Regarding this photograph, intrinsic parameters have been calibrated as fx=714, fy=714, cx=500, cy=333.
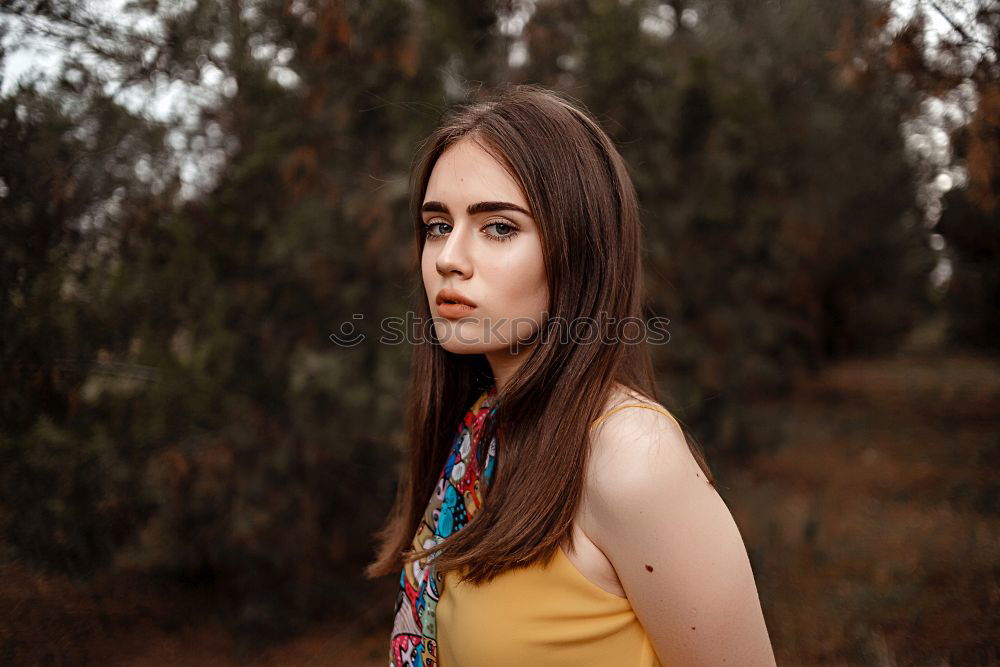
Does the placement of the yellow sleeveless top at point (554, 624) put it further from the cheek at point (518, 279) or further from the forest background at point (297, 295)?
the forest background at point (297, 295)

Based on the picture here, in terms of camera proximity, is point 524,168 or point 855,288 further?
point 855,288

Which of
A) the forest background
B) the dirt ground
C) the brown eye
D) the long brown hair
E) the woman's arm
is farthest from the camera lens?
the dirt ground

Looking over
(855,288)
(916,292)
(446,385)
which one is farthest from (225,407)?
(916,292)

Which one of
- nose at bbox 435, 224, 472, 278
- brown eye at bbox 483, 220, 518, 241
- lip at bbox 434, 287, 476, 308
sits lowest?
lip at bbox 434, 287, 476, 308

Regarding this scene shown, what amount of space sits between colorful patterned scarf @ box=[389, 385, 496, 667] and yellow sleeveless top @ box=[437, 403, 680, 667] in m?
0.20

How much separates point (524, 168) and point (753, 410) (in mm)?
6938

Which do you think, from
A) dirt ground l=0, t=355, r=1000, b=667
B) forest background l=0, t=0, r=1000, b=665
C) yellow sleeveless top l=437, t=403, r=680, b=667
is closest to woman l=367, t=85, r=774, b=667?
yellow sleeveless top l=437, t=403, r=680, b=667

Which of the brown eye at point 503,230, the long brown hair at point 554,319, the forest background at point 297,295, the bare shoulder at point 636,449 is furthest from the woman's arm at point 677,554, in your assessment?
the forest background at point 297,295

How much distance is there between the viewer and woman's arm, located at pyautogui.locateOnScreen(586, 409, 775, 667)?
1.18m

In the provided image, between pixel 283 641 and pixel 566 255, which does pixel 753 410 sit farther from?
pixel 566 255

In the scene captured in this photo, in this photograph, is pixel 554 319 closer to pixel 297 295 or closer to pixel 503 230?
pixel 503 230

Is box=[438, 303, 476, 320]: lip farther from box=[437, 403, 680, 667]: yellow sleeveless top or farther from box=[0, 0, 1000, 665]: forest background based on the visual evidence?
box=[0, 0, 1000, 665]: forest background

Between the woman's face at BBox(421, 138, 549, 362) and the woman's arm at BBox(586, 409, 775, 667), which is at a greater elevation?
the woman's face at BBox(421, 138, 549, 362)

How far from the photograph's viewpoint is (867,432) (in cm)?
895
